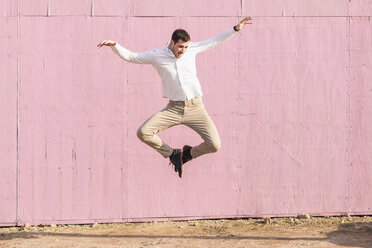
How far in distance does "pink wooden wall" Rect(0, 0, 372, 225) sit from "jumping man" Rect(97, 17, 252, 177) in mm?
1683

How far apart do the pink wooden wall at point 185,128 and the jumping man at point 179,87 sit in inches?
66.2

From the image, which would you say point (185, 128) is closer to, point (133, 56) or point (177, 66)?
point (177, 66)

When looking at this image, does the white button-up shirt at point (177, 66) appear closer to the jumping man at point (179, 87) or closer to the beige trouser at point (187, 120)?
the jumping man at point (179, 87)

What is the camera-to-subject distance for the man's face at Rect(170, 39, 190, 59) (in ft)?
25.0

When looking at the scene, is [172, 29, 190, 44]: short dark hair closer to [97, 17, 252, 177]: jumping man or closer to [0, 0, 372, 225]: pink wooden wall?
[97, 17, 252, 177]: jumping man

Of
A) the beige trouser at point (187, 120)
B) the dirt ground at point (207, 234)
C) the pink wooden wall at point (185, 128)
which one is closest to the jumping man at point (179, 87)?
the beige trouser at point (187, 120)

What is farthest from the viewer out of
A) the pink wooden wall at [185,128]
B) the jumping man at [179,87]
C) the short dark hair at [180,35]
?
the pink wooden wall at [185,128]

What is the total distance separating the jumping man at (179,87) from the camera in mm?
7730

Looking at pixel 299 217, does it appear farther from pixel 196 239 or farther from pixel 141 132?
pixel 141 132

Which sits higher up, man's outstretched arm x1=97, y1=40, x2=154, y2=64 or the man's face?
the man's face

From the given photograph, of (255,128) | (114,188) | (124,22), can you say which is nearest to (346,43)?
(255,128)

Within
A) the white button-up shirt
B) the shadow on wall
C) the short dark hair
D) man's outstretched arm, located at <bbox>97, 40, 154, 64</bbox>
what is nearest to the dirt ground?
the shadow on wall

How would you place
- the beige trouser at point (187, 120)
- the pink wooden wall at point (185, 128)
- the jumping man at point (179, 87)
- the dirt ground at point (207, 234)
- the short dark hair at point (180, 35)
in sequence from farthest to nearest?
the pink wooden wall at point (185, 128) → the dirt ground at point (207, 234) → the beige trouser at point (187, 120) → the jumping man at point (179, 87) → the short dark hair at point (180, 35)

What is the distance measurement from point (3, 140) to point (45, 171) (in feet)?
2.45
